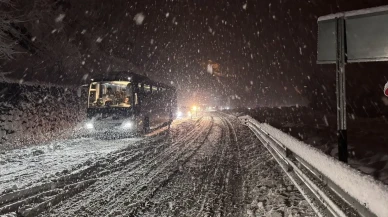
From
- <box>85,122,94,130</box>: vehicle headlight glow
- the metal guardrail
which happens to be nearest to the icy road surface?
the metal guardrail

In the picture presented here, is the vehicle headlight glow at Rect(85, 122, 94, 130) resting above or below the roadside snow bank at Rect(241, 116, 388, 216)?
above

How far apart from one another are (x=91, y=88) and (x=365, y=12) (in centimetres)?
1469

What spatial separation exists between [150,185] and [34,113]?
13244mm

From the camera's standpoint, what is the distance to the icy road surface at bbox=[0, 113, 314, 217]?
16.3ft

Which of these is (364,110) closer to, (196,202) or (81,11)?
(81,11)

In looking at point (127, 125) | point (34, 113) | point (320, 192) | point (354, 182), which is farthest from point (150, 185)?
point (34, 113)

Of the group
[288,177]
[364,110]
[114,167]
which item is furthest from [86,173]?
[364,110]

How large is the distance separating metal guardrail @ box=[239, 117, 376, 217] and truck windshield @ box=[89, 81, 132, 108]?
11087 millimetres

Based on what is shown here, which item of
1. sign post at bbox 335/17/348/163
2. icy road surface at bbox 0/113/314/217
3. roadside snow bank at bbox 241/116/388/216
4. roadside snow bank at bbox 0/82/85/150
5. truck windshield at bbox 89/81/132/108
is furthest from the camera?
truck windshield at bbox 89/81/132/108

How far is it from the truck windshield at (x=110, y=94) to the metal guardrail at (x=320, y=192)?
1109 centimetres

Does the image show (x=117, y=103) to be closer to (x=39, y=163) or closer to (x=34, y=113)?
(x=34, y=113)

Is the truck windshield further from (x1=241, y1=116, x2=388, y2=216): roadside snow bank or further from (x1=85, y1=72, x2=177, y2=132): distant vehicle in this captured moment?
(x1=241, y1=116, x2=388, y2=216): roadside snow bank

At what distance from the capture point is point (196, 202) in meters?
5.26

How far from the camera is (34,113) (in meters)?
16.9
